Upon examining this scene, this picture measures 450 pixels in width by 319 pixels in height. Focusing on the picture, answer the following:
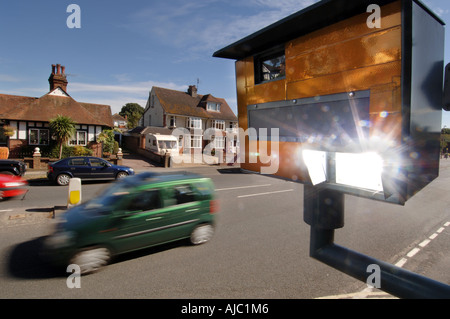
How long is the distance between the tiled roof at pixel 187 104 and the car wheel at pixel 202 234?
32.0 meters

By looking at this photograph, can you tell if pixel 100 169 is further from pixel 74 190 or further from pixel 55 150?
→ pixel 55 150

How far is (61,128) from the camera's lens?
23.9 meters

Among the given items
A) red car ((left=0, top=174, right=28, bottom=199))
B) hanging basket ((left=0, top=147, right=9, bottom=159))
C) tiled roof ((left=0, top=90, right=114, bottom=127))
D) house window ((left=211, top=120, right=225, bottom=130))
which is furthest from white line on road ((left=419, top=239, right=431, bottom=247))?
house window ((left=211, top=120, right=225, bottom=130))

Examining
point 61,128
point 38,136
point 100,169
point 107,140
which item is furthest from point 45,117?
point 100,169

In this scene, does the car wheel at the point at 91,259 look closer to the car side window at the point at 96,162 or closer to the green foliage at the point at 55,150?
the car side window at the point at 96,162

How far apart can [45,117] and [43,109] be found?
4.48 feet

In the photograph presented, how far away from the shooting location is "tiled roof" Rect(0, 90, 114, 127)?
81.7 ft

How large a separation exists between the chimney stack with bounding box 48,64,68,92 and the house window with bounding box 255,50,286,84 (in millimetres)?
33896

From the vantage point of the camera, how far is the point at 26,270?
523 cm

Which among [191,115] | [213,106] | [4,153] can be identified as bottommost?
[4,153]

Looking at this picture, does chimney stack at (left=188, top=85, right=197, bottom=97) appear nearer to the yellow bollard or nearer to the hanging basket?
the hanging basket

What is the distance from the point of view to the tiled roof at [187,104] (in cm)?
3781
